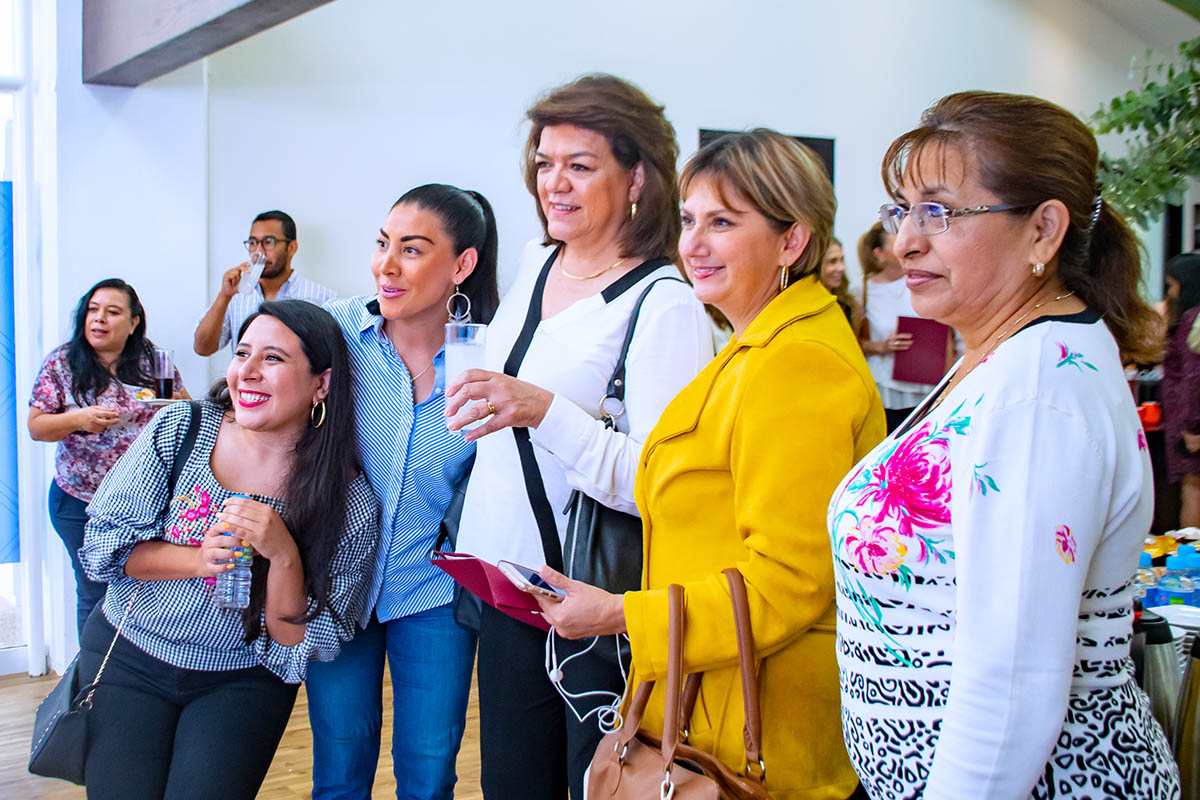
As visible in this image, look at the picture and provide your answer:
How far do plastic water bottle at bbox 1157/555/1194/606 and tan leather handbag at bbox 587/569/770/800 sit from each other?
4.03 feet

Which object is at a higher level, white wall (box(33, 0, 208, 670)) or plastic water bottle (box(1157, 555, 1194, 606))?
white wall (box(33, 0, 208, 670))

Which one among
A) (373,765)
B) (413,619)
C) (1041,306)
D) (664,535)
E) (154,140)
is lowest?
(373,765)

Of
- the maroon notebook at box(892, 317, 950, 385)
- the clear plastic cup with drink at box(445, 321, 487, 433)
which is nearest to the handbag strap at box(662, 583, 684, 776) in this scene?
the clear plastic cup with drink at box(445, 321, 487, 433)

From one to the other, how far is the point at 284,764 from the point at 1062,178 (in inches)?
123

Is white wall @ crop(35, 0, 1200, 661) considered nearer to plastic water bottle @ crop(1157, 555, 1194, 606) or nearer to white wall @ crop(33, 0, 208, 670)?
white wall @ crop(33, 0, 208, 670)

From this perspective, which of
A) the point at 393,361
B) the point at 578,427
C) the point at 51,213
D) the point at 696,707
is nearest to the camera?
the point at 696,707

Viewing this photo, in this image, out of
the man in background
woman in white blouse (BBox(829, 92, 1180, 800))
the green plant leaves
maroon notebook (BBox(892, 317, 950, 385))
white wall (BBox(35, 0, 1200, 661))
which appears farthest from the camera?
maroon notebook (BBox(892, 317, 950, 385))

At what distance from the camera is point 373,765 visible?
2.23 metres

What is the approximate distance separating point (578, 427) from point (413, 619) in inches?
29.2

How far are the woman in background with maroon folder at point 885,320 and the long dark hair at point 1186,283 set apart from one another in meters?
1.22

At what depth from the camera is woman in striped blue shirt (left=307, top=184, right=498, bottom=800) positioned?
2146 mm

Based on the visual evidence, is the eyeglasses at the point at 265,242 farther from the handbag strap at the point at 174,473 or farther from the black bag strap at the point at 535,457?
the black bag strap at the point at 535,457

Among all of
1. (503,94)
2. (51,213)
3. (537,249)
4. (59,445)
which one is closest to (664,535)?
(537,249)

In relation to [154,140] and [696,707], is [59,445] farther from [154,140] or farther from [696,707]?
[696,707]
